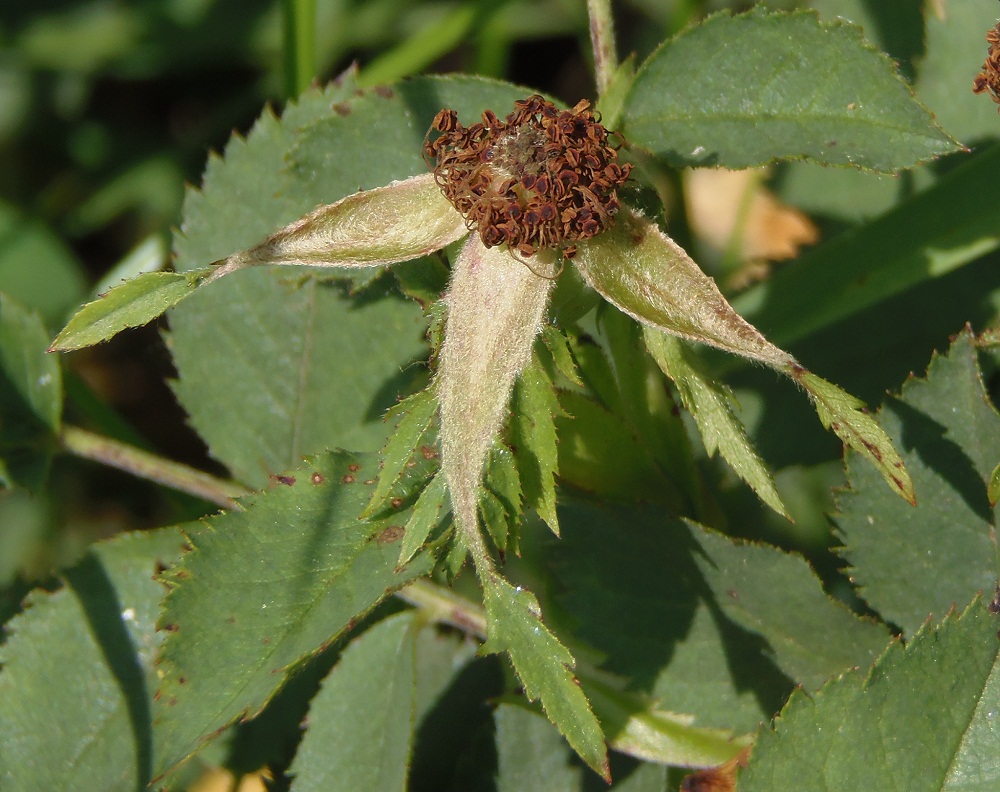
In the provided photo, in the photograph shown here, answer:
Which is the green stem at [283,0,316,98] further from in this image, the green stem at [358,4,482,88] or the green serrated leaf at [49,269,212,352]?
the green serrated leaf at [49,269,212,352]

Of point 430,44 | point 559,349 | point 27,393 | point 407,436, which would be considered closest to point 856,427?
point 559,349

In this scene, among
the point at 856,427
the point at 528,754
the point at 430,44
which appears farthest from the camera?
the point at 430,44

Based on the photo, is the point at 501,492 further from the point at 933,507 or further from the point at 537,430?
the point at 933,507

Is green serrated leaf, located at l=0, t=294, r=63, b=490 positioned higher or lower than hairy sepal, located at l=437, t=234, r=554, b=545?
lower

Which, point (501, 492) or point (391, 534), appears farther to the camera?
point (391, 534)

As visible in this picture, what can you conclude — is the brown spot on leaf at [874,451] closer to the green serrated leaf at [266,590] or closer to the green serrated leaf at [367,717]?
the green serrated leaf at [266,590]

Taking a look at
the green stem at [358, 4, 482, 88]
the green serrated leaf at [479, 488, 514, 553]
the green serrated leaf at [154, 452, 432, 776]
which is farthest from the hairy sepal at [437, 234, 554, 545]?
the green stem at [358, 4, 482, 88]
